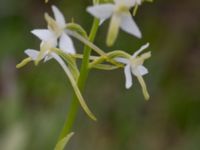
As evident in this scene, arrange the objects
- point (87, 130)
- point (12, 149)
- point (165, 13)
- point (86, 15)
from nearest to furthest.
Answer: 1. point (12, 149)
2. point (87, 130)
3. point (86, 15)
4. point (165, 13)

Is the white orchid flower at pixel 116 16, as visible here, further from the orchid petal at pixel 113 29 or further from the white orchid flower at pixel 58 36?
the white orchid flower at pixel 58 36

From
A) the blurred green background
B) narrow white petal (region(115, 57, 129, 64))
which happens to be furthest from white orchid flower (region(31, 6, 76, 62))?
the blurred green background

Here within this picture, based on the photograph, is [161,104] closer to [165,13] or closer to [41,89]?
[41,89]

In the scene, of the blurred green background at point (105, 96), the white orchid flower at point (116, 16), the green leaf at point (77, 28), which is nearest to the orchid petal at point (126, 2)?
the white orchid flower at point (116, 16)

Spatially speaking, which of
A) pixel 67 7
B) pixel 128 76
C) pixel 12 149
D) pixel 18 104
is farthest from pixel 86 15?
pixel 128 76

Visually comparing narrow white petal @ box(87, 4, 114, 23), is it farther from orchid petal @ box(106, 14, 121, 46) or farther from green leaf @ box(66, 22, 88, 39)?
green leaf @ box(66, 22, 88, 39)

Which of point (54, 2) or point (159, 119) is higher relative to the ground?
point (54, 2)

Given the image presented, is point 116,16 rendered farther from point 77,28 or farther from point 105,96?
point 105,96
